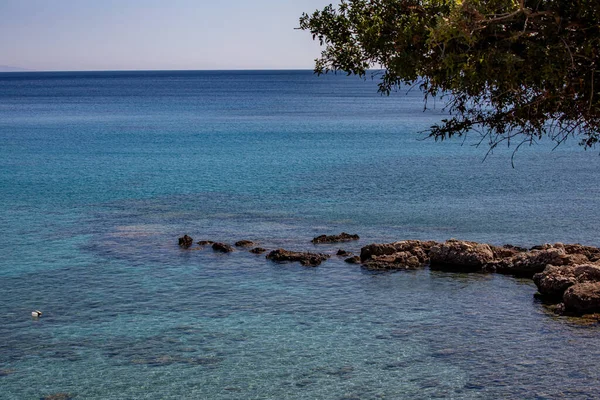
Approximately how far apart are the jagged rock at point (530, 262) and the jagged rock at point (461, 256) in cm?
39

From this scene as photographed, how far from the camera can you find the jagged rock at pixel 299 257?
27.9 meters

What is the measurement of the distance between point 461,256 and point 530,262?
236 centimetres

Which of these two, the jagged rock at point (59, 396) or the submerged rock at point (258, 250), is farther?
the submerged rock at point (258, 250)

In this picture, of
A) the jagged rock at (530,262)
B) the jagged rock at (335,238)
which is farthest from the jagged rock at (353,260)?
the jagged rock at (530,262)

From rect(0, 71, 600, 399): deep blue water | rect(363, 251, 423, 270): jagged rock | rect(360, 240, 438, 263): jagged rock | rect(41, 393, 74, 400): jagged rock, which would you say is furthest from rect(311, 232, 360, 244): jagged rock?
A: rect(41, 393, 74, 400): jagged rock

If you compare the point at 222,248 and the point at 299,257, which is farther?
the point at 222,248

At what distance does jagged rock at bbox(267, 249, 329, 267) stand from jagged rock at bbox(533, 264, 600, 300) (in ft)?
26.0

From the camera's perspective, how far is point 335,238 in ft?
104

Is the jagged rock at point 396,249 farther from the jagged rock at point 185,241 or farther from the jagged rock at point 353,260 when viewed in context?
the jagged rock at point 185,241

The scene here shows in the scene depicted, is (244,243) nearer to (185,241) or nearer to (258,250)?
(258,250)

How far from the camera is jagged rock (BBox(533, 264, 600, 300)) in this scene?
22.8 metres

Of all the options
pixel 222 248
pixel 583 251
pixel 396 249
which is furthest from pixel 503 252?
pixel 222 248

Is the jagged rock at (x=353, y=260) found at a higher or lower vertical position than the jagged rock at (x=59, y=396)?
higher

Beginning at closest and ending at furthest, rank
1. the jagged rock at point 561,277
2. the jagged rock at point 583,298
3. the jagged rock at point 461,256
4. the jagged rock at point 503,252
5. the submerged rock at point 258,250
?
the jagged rock at point 583,298, the jagged rock at point 561,277, the jagged rock at point 461,256, the jagged rock at point 503,252, the submerged rock at point 258,250
